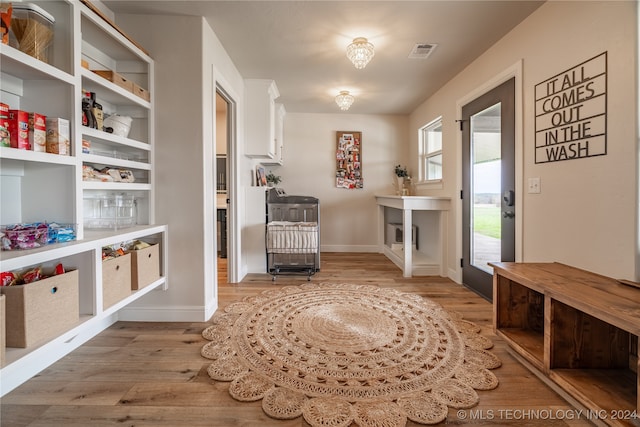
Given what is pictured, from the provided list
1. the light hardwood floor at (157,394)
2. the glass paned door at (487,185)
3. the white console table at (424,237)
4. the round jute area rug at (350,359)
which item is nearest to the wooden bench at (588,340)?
the light hardwood floor at (157,394)

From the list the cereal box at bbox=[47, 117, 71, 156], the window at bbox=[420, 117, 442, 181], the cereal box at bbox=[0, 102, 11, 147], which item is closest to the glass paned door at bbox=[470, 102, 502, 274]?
the window at bbox=[420, 117, 442, 181]

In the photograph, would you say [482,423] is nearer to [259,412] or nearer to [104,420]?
[259,412]

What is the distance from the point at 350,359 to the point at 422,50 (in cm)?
269

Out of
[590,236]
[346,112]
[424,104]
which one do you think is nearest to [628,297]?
[590,236]

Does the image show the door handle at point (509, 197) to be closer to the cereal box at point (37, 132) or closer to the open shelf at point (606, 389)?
the open shelf at point (606, 389)

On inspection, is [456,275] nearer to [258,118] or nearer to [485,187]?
[485,187]

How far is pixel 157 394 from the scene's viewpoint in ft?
4.64

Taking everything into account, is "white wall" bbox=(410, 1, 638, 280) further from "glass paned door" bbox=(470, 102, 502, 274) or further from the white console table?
the white console table

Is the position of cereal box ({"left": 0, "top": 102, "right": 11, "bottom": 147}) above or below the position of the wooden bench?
above

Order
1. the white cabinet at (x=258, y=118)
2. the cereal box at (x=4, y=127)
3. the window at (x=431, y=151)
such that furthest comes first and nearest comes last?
the window at (x=431, y=151), the white cabinet at (x=258, y=118), the cereal box at (x=4, y=127)

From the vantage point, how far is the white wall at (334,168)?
4.93 meters

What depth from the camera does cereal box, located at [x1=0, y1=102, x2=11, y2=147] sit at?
A: 1.23 m

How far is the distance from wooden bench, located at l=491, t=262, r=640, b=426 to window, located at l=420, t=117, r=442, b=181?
8.07ft

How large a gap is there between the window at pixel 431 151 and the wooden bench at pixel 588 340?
246 centimetres
